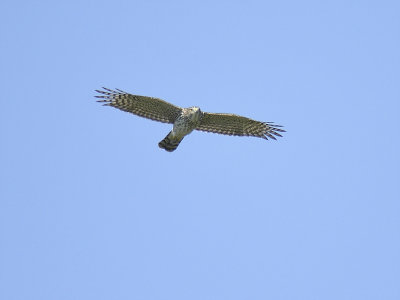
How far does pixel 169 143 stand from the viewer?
1903 centimetres

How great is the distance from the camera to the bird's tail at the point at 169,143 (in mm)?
18969

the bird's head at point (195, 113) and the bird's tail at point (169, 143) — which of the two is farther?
the bird's tail at point (169, 143)

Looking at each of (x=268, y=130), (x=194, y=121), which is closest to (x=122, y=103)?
(x=194, y=121)

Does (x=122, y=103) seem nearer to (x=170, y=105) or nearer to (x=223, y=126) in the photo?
(x=170, y=105)

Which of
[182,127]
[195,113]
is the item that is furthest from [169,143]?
[195,113]

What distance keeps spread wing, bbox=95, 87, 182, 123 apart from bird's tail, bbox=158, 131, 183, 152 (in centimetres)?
53

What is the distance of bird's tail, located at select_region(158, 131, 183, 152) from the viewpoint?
62.2 feet

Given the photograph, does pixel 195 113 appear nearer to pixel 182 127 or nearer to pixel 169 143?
pixel 182 127

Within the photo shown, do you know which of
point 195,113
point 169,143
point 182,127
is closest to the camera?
point 195,113

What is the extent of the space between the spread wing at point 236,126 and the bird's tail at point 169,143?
2.49 feet

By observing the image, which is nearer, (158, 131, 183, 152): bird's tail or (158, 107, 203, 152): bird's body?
(158, 107, 203, 152): bird's body

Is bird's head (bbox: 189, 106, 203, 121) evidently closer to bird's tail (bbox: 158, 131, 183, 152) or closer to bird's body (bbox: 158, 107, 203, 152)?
bird's body (bbox: 158, 107, 203, 152)

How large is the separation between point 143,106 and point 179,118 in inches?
40.2

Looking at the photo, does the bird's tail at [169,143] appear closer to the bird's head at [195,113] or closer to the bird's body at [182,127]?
the bird's body at [182,127]
